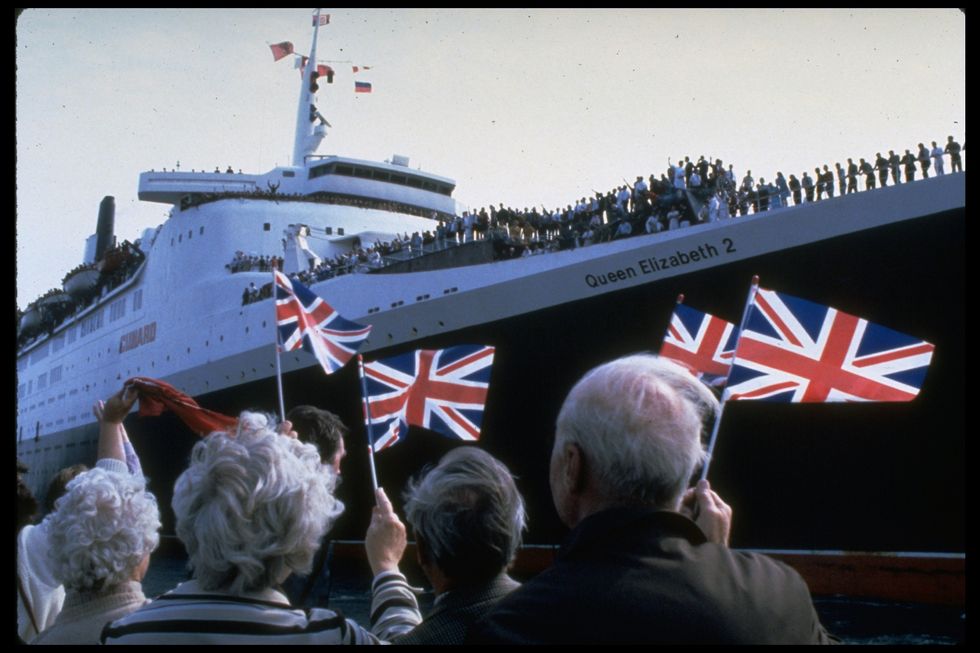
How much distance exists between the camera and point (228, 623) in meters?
1.80

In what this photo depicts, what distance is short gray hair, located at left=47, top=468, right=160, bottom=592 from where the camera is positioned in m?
2.36

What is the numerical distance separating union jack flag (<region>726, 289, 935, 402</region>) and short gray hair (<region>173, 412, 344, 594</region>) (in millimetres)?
2281

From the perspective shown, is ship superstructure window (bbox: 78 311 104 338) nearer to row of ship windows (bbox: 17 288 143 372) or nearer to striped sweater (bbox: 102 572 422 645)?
row of ship windows (bbox: 17 288 143 372)

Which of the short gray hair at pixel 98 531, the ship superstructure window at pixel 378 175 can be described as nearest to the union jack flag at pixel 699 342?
the short gray hair at pixel 98 531

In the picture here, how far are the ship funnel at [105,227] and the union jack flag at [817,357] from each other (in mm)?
35240

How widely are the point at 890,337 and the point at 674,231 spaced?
764 centimetres

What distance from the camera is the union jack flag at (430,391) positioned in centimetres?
560

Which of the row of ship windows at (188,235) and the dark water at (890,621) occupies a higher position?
the row of ship windows at (188,235)

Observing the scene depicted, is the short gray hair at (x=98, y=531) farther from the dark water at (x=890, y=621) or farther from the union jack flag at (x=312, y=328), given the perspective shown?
the dark water at (x=890, y=621)

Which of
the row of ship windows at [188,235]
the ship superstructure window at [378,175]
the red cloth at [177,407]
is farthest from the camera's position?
the ship superstructure window at [378,175]

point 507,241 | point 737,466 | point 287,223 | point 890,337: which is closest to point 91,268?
point 287,223

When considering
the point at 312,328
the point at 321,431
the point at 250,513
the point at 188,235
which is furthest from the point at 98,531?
the point at 188,235

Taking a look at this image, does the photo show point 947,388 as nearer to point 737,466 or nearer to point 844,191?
point 737,466

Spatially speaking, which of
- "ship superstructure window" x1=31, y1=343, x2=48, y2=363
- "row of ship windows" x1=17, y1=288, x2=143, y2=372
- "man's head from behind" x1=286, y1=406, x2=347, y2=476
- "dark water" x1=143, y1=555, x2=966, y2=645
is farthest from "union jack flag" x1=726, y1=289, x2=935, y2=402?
"ship superstructure window" x1=31, y1=343, x2=48, y2=363
